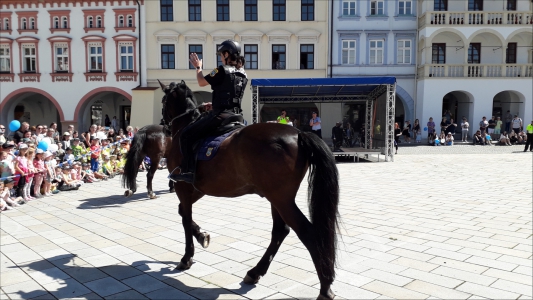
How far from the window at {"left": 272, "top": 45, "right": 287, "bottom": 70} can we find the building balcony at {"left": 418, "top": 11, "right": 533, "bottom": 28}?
9.63 meters

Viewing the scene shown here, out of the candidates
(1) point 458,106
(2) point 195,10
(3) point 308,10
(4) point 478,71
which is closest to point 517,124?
(4) point 478,71

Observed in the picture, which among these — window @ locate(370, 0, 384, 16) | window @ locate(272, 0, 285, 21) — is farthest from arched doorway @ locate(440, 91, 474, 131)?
window @ locate(272, 0, 285, 21)

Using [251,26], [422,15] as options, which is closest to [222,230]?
[251,26]

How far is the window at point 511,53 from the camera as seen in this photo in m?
30.0

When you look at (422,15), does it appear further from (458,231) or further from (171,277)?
(171,277)

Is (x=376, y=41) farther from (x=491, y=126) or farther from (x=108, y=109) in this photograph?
(x=108, y=109)

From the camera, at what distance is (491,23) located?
94.4 ft

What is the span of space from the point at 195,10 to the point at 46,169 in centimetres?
2190

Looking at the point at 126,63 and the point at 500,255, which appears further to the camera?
the point at 126,63

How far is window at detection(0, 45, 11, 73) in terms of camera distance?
30469 mm

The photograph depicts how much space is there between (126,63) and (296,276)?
28.3 metres

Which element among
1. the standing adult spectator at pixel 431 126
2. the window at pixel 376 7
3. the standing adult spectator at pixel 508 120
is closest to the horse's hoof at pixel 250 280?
the standing adult spectator at pixel 431 126

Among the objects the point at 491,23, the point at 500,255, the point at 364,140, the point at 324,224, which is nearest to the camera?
the point at 324,224

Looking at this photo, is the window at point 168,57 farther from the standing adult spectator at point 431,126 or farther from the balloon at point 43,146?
the balloon at point 43,146
